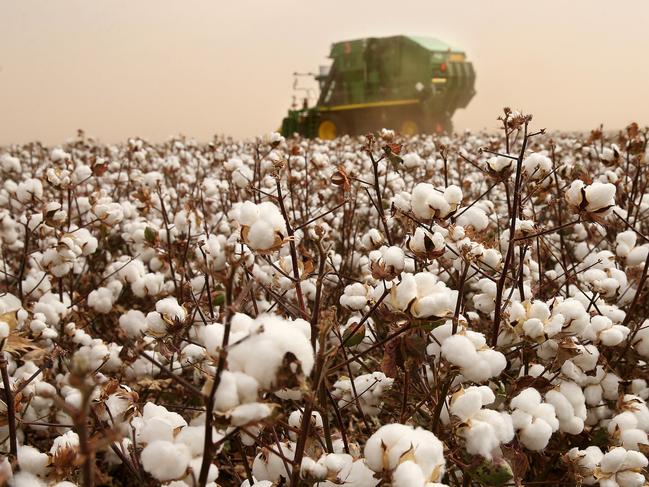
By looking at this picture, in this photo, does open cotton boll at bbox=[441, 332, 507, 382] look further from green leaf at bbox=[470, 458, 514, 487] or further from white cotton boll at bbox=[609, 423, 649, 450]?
white cotton boll at bbox=[609, 423, 649, 450]

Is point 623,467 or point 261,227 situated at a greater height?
point 261,227

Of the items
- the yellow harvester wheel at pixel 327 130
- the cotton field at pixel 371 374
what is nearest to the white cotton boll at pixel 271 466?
the cotton field at pixel 371 374

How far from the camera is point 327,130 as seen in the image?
1490cm

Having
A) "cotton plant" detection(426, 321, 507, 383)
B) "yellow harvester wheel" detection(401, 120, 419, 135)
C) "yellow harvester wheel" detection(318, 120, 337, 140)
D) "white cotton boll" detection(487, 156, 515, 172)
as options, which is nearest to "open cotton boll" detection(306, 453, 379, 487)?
"cotton plant" detection(426, 321, 507, 383)

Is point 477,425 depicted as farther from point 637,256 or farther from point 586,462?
point 637,256

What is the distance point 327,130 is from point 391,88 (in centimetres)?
189

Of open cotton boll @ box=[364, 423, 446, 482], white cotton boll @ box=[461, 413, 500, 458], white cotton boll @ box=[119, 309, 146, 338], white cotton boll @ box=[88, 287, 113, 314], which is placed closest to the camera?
open cotton boll @ box=[364, 423, 446, 482]

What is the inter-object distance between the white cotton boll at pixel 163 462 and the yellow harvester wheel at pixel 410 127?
44.7ft

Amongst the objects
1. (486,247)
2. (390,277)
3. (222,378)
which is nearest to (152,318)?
(390,277)

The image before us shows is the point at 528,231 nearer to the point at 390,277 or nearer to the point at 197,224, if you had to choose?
the point at 390,277

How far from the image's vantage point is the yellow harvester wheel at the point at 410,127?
14001 millimetres

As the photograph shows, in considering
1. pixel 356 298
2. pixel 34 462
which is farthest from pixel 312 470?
pixel 356 298

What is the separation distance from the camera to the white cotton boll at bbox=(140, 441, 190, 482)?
81cm

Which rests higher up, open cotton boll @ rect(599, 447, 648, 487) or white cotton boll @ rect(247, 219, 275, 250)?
white cotton boll @ rect(247, 219, 275, 250)
